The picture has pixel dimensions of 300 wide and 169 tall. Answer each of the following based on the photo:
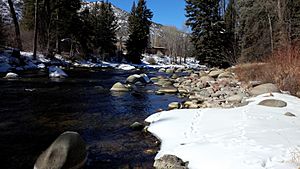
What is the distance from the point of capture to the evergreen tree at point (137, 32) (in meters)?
48.4

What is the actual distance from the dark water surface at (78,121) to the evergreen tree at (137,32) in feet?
111

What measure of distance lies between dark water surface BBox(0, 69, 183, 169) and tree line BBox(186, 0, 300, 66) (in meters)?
13.4

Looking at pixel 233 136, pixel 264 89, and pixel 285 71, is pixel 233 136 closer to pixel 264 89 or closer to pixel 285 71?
pixel 264 89

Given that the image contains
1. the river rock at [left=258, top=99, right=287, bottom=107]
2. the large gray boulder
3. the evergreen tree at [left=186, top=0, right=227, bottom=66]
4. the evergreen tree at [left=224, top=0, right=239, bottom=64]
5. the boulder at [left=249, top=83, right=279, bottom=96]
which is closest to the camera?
the large gray boulder

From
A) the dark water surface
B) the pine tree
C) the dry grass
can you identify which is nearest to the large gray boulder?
the dark water surface

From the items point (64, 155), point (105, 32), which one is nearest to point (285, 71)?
point (64, 155)

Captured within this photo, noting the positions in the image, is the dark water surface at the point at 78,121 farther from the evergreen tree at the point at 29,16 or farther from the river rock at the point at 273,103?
the evergreen tree at the point at 29,16

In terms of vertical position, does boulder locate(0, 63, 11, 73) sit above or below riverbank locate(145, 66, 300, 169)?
above

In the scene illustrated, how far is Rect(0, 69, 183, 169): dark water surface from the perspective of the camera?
603cm

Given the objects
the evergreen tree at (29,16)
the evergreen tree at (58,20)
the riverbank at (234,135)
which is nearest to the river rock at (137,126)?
the riverbank at (234,135)

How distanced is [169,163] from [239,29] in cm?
2598

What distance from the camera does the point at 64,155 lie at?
16.7 ft

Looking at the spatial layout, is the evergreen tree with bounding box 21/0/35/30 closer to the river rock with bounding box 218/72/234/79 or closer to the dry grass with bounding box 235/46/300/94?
the river rock with bounding box 218/72/234/79

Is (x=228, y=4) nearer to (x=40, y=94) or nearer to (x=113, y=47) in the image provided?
(x=113, y=47)
